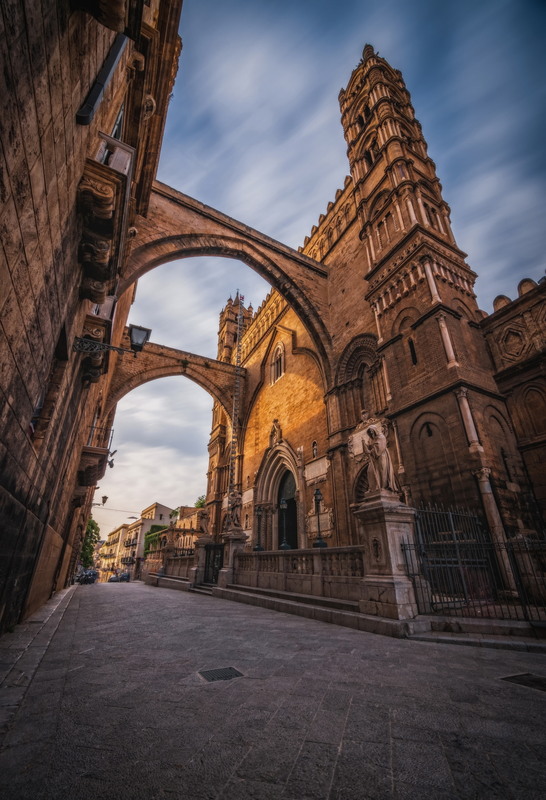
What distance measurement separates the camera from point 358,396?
14242 millimetres

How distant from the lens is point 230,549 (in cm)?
1182

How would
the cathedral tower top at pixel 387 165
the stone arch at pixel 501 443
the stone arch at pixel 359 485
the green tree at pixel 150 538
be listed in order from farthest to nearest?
the green tree at pixel 150 538, the cathedral tower top at pixel 387 165, the stone arch at pixel 359 485, the stone arch at pixel 501 443

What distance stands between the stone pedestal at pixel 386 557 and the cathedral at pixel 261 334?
2.3 inches

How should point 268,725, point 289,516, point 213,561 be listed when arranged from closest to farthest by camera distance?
point 268,725, point 213,561, point 289,516

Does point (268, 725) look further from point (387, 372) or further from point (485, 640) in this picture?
point (387, 372)

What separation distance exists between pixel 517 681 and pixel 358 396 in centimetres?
1180

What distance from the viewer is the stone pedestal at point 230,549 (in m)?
11.4

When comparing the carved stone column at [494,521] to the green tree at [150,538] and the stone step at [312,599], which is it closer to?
the stone step at [312,599]

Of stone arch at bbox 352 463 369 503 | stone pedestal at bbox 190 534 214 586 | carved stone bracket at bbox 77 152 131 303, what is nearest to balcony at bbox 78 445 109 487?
stone pedestal at bbox 190 534 214 586

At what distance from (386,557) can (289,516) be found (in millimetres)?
12138

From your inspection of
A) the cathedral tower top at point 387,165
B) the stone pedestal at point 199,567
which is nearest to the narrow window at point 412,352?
the cathedral tower top at point 387,165

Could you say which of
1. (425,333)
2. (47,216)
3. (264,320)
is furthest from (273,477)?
(47,216)

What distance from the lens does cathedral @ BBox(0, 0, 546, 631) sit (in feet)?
8.32

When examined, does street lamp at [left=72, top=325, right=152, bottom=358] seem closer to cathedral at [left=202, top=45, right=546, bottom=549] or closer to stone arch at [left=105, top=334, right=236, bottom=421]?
cathedral at [left=202, top=45, right=546, bottom=549]
